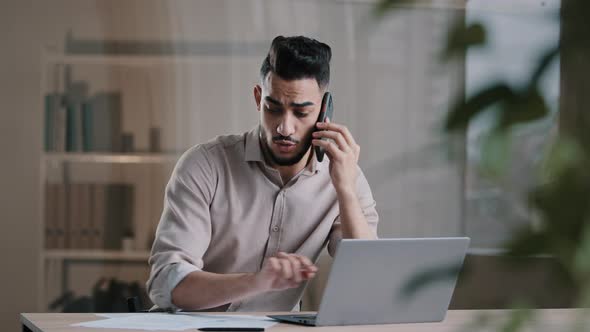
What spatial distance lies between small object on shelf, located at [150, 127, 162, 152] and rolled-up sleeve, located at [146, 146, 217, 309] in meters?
1.68

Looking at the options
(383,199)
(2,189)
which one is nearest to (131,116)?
(2,189)

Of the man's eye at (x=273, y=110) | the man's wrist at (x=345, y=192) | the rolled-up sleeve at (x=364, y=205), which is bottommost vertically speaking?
the rolled-up sleeve at (x=364, y=205)

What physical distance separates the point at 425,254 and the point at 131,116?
258 cm

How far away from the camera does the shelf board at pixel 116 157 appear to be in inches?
156

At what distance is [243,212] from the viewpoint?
2324 mm

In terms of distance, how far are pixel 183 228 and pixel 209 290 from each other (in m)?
0.25

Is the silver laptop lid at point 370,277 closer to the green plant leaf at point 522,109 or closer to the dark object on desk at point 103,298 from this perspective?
the green plant leaf at point 522,109

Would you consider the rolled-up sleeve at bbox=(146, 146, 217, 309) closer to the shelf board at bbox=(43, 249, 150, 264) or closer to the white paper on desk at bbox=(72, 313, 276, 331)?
the white paper on desk at bbox=(72, 313, 276, 331)

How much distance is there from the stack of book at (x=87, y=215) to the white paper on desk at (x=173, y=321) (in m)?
2.15

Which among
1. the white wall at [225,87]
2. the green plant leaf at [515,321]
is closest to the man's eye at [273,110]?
the white wall at [225,87]

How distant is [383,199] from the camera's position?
4211 mm

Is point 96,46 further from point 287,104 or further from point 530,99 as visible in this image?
point 530,99

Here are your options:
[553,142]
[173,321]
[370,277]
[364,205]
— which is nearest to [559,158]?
[553,142]

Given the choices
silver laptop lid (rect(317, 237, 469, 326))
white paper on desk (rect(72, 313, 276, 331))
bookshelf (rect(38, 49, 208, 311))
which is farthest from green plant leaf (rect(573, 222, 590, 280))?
bookshelf (rect(38, 49, 208, 311))
